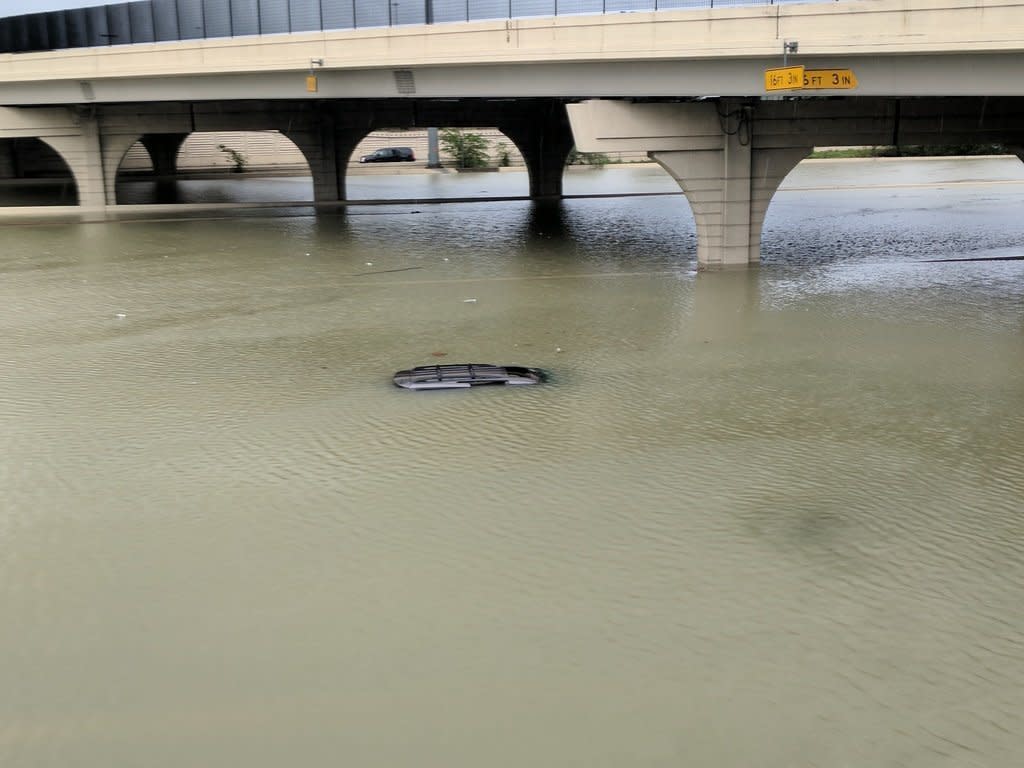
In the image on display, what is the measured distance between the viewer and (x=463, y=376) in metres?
14.1

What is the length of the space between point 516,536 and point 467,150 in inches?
2555

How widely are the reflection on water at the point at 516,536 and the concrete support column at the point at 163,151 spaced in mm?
45572

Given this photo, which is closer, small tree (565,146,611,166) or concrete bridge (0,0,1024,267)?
concrete bridge (0,0,1024,267)

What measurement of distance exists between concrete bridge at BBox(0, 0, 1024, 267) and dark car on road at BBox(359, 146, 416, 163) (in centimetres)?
3843

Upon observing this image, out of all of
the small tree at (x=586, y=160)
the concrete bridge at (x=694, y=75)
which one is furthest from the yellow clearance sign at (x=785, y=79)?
the small tree at (x=586, y=160)

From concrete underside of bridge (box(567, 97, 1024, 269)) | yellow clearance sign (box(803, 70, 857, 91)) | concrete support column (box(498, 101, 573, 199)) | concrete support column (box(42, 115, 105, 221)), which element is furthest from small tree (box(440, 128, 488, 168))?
yellow clearance sign (box(803, 70, 857, 91))

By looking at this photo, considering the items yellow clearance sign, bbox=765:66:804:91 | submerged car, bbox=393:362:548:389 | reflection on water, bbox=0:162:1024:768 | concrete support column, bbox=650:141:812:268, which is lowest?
reflection on water, bbox=0:162:1024:768

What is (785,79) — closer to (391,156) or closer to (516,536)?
(516,536)

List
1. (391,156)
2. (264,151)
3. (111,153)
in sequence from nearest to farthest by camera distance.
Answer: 1. (111,153)
2. (264,151)
3. (391,156)

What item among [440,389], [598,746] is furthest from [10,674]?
[440,389]

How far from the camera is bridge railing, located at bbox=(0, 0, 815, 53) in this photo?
73.5 feet

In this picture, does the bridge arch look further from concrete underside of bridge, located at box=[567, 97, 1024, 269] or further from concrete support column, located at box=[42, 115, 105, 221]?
concrete underside of bridge, located at box=[567, 97, 1024, 269]

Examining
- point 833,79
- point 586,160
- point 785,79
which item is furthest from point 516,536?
point 586,160

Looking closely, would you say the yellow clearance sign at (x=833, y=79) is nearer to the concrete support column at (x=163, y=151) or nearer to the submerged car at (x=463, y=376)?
the submerged car at (x=463, y=376)
